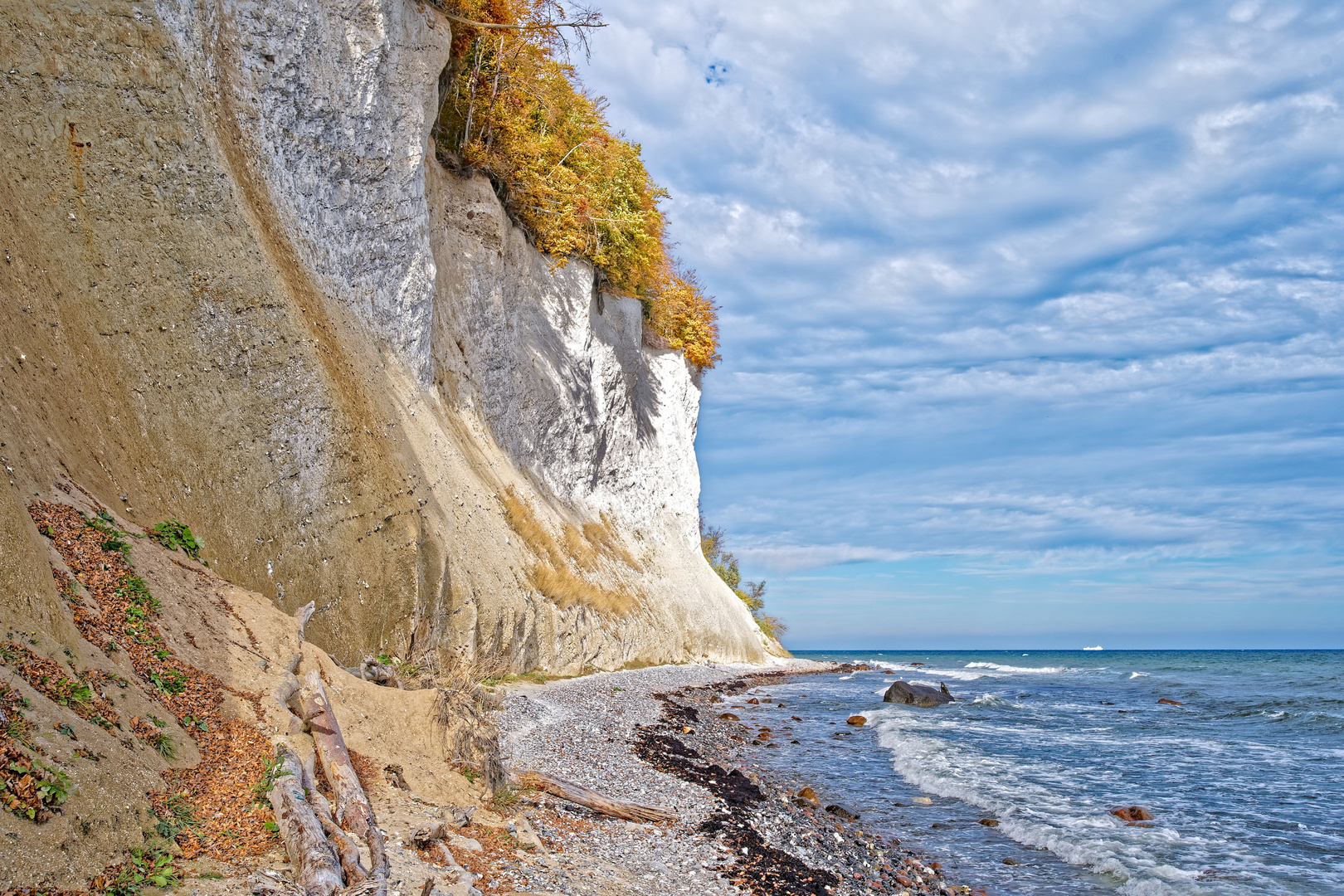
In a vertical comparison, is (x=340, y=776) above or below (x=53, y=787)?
below

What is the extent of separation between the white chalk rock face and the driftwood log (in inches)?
172

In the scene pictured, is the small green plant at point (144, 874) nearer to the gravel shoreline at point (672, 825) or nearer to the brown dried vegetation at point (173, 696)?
the brown dried vegetation at point (173, 696)

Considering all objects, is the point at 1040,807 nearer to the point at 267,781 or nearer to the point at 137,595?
the point at 267,781

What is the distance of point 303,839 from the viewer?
506 centimetres

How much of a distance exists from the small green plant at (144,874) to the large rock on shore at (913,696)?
27490 millimetres

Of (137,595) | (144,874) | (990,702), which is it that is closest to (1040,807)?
(144,874)

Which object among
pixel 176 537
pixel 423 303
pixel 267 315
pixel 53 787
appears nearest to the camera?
pixel 53 787

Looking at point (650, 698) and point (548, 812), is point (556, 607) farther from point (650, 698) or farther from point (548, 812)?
point (548, 812)

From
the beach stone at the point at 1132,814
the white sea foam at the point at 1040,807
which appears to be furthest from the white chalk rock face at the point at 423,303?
the beach stone at the point at 1132,814

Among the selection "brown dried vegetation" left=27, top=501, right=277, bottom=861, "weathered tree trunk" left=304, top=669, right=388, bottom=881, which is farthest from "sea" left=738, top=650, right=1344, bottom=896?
"brown dried vegetation" left=27, top=501, right=277, bottom=861

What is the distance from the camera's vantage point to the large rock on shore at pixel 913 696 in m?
29.0

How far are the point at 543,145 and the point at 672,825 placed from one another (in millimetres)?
19433

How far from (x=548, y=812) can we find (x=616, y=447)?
22807 mm

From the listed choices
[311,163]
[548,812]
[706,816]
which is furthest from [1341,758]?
[311,163]
